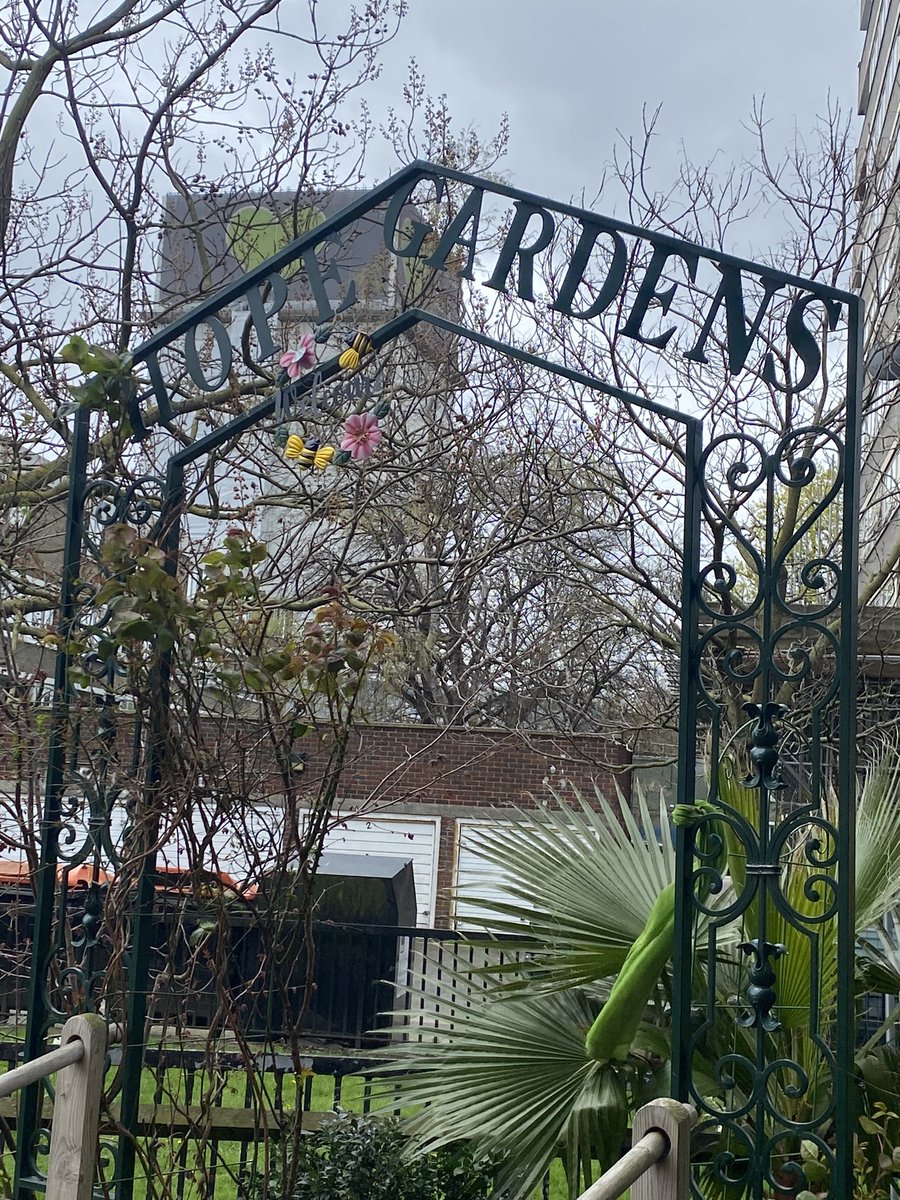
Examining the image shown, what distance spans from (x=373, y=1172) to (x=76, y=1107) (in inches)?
56.0

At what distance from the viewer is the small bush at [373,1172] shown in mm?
4188

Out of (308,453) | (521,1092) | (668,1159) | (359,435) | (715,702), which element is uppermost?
(359,435)

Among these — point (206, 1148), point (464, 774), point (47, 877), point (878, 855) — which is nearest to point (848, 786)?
point (878, 855)

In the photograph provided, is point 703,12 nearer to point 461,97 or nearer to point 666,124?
point 666,124

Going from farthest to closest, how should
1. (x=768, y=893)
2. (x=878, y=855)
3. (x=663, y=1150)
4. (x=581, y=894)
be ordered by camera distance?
(x=581, y=894) < (x=878, y=855) < (x=768, y=893) < (x=663, y=1150)

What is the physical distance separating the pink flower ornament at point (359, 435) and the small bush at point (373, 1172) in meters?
2.51

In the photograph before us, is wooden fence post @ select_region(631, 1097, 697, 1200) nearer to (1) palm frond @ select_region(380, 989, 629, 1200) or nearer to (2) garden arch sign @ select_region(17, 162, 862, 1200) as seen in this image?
(2) garden arch sign @ select_region(17, 162, 862, 1200)

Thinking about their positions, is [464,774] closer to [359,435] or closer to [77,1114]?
[359,435]

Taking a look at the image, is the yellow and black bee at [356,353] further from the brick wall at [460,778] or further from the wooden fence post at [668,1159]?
the brick wall at [460,778]

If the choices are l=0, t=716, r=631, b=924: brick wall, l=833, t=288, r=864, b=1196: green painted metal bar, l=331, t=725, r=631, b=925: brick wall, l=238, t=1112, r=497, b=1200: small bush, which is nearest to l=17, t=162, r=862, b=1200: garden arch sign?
l=833, t=288, r=864, b=1196: green painted metal bar

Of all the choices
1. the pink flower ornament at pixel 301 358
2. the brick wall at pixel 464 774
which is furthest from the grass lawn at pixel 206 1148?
the brick wall at pixel 464 774

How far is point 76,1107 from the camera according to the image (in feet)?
10.6

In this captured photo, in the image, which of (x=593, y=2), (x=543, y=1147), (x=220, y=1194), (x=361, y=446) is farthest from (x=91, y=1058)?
(x=593, y=2)

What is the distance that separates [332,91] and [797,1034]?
239 inches
